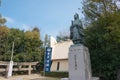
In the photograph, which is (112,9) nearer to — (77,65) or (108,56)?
(108,56)

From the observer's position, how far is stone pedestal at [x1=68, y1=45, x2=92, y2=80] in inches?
559

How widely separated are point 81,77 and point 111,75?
4.28m

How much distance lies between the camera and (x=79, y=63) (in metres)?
14.4

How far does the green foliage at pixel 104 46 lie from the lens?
1689cm

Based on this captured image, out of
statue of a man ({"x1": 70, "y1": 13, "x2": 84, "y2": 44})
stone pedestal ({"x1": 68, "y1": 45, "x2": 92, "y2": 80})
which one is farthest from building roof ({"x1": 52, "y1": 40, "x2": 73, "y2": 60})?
stone pedestal ({"x1": 68, "y1": 45, "x2": 92, "y2": 80})

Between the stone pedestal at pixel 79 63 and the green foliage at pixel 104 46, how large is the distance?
294 centimetres

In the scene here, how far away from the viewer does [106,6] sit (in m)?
17.9

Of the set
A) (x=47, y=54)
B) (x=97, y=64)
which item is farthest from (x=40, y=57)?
(x=97, y=64)

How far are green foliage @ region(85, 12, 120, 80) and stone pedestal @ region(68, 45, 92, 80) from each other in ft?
9.64

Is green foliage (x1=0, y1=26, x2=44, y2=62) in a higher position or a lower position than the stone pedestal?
higher

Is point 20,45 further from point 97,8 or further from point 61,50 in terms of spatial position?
point 97,8

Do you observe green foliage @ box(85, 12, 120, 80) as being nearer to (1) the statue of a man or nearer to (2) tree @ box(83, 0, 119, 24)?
(2) tree @ box(83, 0, 119, 24)

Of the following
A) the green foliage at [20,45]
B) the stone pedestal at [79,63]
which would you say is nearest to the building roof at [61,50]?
the green foliage at [20,45]

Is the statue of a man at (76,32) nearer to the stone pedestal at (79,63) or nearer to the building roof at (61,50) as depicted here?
the stone pedestal at (79,63)
